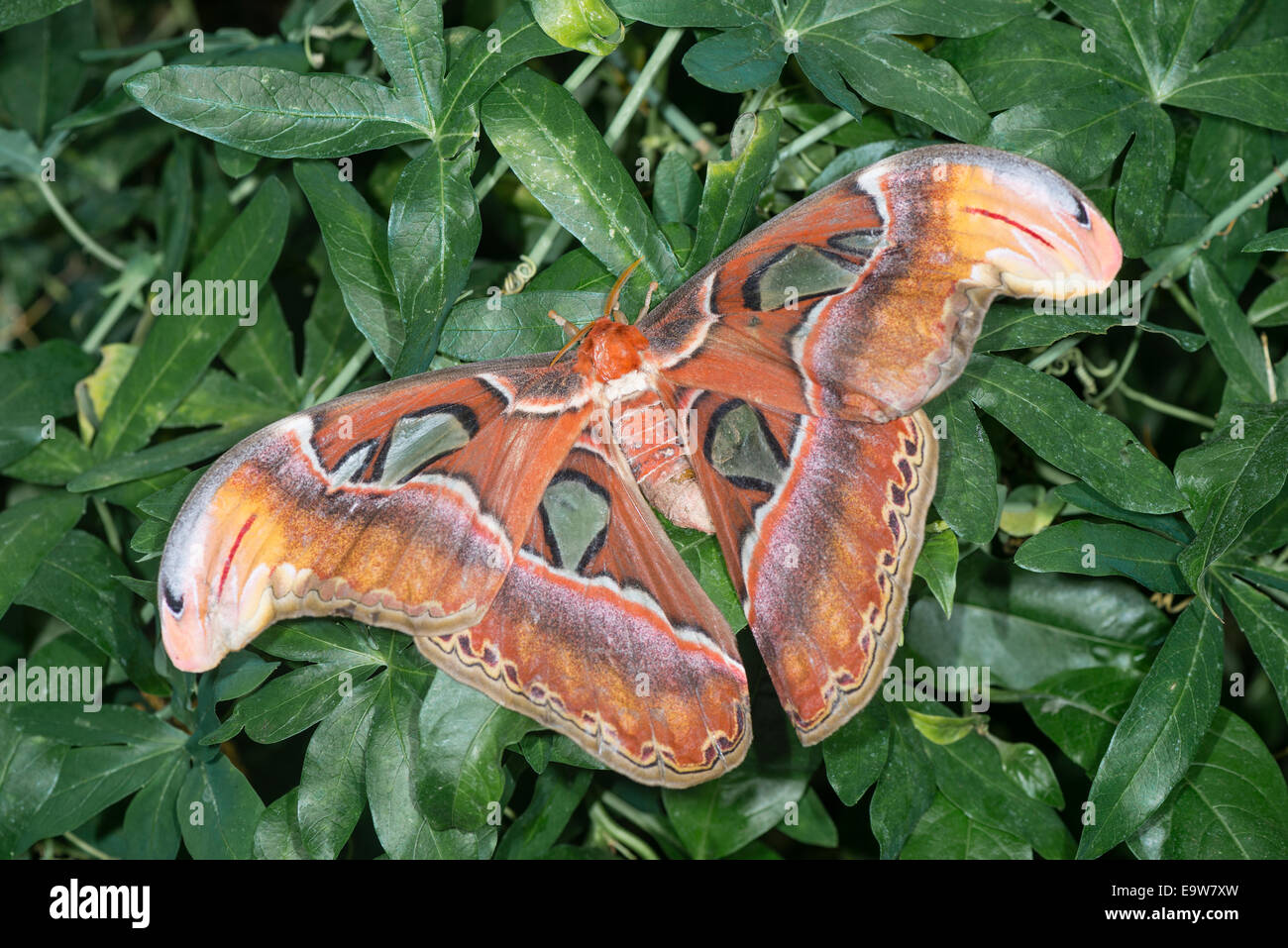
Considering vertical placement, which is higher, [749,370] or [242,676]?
[749,370]

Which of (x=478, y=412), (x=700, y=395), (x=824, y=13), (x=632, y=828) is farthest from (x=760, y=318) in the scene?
(x=632, y=828)

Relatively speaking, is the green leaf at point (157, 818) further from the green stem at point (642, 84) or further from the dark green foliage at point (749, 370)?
the green stem at point (642, 84)

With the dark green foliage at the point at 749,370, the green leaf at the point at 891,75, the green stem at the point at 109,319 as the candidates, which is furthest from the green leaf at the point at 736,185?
the green stem at the point at 109,319

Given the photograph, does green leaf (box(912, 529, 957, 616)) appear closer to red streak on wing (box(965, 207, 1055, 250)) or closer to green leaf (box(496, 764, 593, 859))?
red streak on wing (box(965, 207, 1055, 250))

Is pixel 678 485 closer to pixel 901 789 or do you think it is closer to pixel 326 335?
pixel 901 789

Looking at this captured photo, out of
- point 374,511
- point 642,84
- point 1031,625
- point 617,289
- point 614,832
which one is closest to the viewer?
point 374,511

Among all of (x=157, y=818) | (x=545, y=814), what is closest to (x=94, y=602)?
(x=157, y=818)
